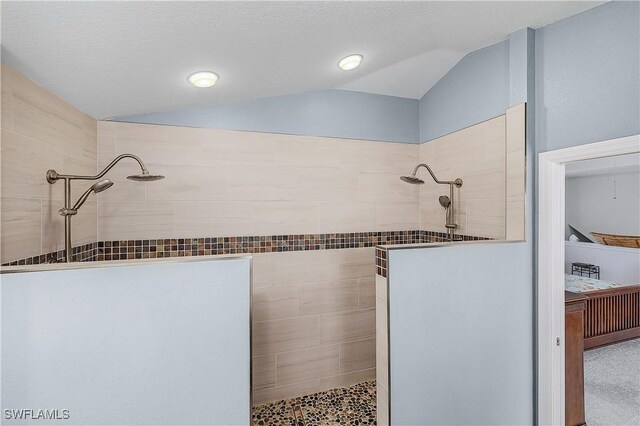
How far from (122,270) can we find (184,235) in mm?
1109

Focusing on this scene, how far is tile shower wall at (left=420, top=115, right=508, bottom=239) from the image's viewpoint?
1982 mm

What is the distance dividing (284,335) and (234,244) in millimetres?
771

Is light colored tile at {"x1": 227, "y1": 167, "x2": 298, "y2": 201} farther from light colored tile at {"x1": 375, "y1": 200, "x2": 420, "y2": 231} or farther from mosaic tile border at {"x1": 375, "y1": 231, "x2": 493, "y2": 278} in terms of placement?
mosaic tile border at {"x1": 375, "y1": 231, "x2": 493, "y2": 278}

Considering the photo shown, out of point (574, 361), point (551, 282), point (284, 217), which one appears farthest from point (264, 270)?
point (574, 361)

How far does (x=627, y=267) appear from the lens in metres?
3.65

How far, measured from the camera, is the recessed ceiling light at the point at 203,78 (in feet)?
5.31

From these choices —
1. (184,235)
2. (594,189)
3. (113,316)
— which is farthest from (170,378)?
(594,189)

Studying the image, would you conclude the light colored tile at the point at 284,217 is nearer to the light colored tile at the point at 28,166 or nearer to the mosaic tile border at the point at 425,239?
the mosaic tile border at the point at 425,239

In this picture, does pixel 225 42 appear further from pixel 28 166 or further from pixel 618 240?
pixel 618 240

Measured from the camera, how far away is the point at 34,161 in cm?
134

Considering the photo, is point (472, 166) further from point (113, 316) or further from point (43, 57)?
point (43, 57)

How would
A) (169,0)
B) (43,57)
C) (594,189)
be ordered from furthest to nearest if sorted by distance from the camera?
(594,189), (43,57), (169,0)

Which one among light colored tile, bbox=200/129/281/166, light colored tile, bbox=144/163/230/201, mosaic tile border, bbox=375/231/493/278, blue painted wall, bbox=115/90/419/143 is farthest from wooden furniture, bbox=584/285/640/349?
light colored tile, bbox=144/163/230/201

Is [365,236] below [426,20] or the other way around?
below
